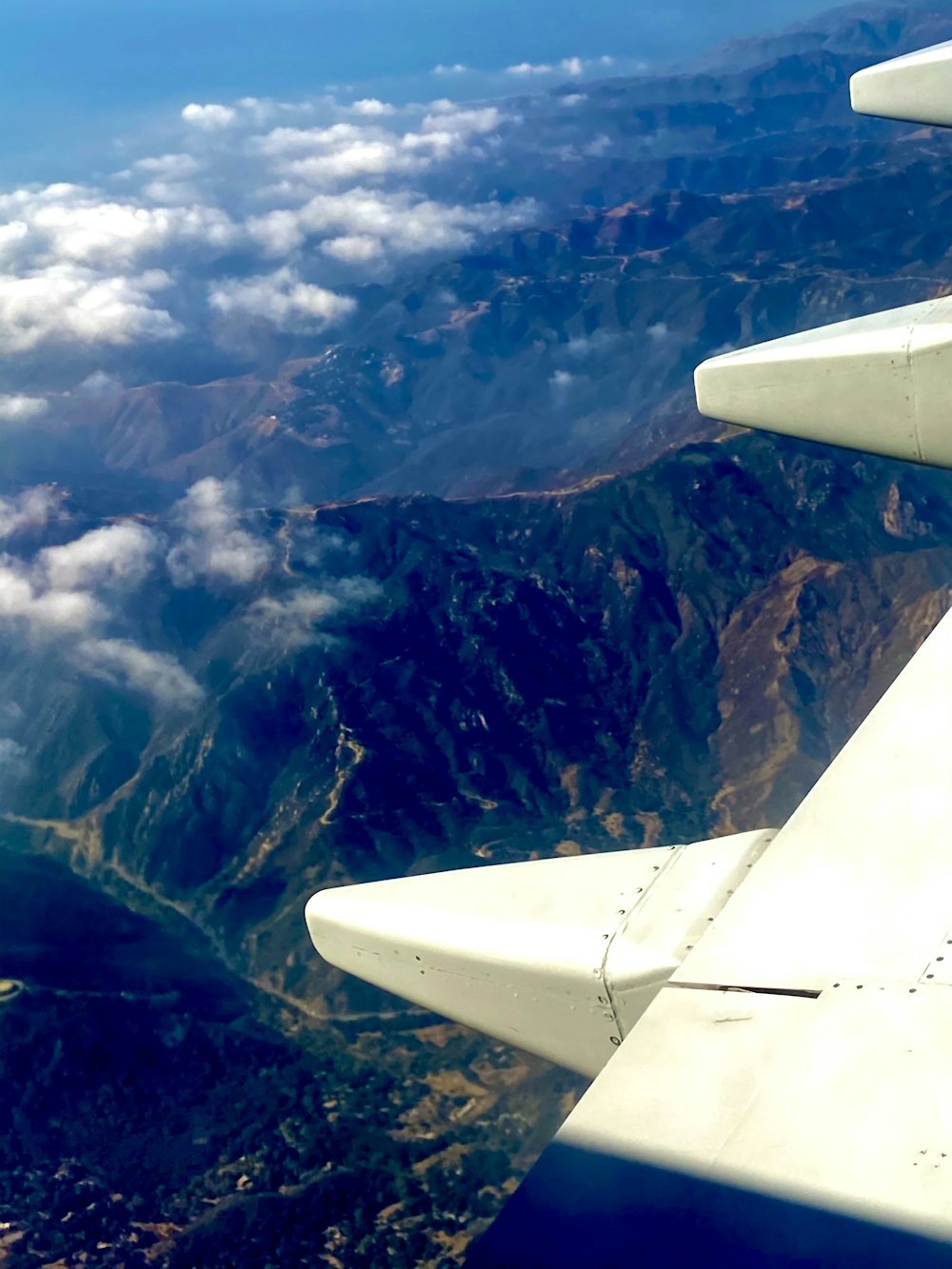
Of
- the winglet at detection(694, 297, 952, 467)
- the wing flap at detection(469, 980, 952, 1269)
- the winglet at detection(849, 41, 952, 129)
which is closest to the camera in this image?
the wing flap at detection(469, 980, 952, 1269)

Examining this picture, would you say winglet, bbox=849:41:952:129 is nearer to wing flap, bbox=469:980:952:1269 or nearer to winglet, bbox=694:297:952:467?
winglet, bbox=694:297:952:467

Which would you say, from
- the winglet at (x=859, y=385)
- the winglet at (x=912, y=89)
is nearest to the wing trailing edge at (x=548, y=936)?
the winglet at (x=859, y=385)

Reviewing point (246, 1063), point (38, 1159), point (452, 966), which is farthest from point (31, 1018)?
point (452, 966)

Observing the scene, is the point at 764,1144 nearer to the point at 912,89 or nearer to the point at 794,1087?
the point at 794,1087

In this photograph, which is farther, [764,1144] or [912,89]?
[912,89]

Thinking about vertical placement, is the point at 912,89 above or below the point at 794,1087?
above

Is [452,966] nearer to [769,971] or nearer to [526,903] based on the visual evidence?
[526,903]

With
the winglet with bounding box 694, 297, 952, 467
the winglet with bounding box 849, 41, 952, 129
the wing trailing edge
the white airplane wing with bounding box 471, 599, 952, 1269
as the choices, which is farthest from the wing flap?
the winglet with bounding box 849, 41, 952, 129

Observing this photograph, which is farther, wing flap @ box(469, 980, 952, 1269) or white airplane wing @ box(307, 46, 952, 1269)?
white airplane wing @ box(307, 46, 952, 1269)

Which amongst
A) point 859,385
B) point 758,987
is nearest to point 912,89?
point 859,385
